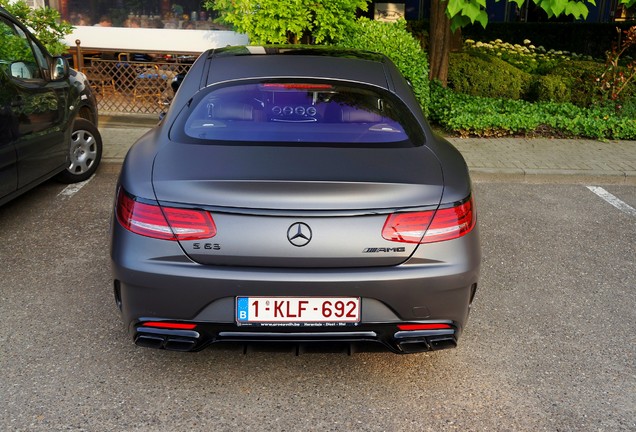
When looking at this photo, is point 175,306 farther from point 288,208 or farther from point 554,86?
point 554,86

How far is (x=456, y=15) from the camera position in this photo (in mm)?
8492

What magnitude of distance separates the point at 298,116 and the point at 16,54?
3246mm

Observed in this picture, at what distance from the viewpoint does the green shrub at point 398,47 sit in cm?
Result: 904

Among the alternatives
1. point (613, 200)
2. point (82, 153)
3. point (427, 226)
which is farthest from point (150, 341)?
point (613, 200)

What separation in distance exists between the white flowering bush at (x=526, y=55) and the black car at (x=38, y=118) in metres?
8.37

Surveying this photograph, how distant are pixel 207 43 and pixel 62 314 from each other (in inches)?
350

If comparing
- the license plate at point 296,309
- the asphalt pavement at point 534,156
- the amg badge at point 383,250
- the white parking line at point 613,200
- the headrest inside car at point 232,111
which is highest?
the headrest inside car at point 232,111

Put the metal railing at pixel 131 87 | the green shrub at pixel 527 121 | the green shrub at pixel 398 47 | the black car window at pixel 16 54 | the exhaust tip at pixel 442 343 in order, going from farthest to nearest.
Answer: the metal railing at pixel 131 87
the green shrub at pixel 527 121
the green shrub at pixel 398 47
the black car window at pixel 16 54
the exhaust tip at pixel 442 343

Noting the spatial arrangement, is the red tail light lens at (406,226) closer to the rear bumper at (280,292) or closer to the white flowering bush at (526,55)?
the rear bumper at (280,292)

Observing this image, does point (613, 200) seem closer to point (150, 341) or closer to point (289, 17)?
point (289, 17)

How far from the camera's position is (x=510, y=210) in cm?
636

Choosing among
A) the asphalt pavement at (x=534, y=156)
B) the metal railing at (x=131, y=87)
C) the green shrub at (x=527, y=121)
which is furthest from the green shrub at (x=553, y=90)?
the metal railing at (x=131, y=87)

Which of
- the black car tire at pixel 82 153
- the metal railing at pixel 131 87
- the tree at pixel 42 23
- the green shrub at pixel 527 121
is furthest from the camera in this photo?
the metal railing at pixel 131 87

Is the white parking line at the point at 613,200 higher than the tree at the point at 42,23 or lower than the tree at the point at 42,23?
lower
